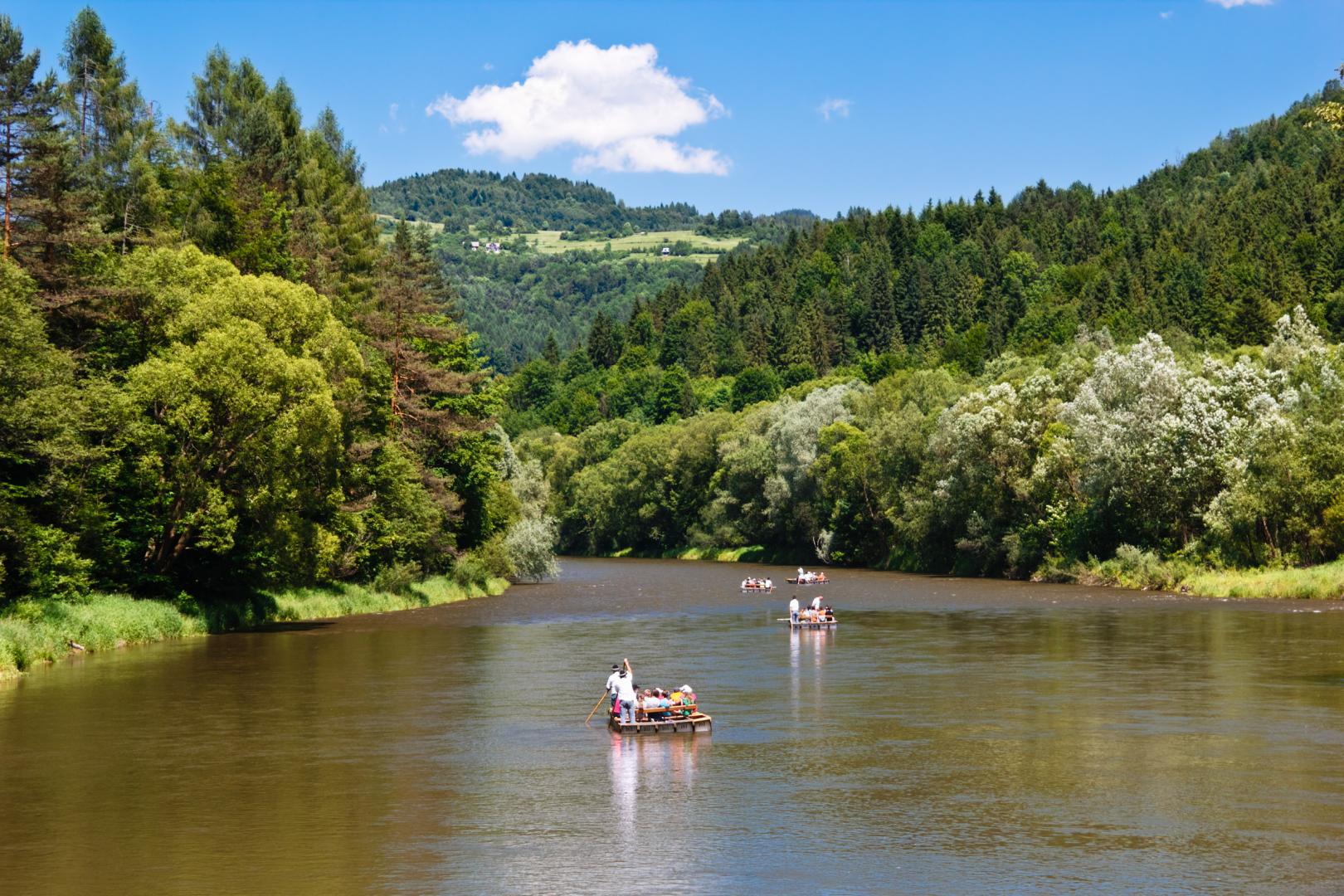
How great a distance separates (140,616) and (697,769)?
35.0 meters

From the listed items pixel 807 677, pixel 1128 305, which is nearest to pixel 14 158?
pixel 807 677

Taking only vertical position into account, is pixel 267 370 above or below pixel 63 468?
above

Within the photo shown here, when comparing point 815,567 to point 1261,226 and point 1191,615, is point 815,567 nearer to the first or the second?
point 1191,615

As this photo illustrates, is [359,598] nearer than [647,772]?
No

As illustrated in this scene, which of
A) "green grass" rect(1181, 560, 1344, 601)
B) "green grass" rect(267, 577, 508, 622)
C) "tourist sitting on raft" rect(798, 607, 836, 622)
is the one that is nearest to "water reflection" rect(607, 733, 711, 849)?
"tourist sitting on raft" rect(798, 607, 836, 622)

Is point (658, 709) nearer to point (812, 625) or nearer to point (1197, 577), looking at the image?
point (812, 625)

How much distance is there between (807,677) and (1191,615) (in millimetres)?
29799

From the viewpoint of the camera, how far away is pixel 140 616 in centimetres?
5766

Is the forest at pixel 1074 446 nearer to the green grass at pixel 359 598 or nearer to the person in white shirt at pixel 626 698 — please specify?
the person in white shirt at pixel 626 698

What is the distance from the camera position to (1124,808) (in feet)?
89.1

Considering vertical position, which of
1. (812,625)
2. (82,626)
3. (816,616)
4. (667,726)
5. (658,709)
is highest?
(82,626)

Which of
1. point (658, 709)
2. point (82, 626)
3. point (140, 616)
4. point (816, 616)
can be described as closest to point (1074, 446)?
point (816, 616)

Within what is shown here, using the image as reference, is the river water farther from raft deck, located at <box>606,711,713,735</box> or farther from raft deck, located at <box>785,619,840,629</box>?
raft deck, located at <box>785,619,840,629</box>

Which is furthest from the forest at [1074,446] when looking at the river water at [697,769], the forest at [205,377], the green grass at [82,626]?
the green grass at [82,626]
